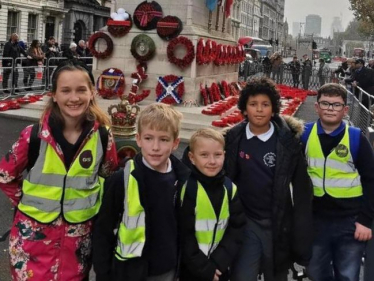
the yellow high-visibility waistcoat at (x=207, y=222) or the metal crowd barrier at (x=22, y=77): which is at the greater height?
the metal crowd barrier at (x=22, y=77)

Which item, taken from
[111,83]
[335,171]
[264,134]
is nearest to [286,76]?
[111,83]

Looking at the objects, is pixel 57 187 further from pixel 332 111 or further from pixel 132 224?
pixel 332 111

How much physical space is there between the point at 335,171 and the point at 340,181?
0.25ft

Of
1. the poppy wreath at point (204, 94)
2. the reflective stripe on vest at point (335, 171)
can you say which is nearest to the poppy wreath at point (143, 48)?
the poppy wreath at point (204, 94)

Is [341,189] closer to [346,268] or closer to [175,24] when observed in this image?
[346,268]

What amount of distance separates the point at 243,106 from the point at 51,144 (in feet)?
4.24

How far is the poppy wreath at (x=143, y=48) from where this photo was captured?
11703mm

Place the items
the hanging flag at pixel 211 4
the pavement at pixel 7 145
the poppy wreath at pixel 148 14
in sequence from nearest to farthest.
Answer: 1. the pavement at pixel 7 145
2. the poppy wreath at pixel 148 14
3. the hanging flag at pixel 211 4

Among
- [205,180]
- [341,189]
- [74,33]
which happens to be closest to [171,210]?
[205,180]

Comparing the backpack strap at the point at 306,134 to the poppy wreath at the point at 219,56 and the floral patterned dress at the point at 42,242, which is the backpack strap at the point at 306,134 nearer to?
the floral patterned dress at the point at 42,242

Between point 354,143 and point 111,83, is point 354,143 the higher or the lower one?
the lower one

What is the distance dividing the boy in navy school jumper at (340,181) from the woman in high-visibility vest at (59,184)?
5.00 ft

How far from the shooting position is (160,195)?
2.71 metres

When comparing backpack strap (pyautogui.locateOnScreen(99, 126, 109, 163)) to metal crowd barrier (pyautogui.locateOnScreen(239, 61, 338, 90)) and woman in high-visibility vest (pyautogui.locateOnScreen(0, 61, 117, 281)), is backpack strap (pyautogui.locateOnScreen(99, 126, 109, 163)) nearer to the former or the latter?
woman in high-visibility vest (pyautogui.locateOnScreen(0, 61, 117, 281))
